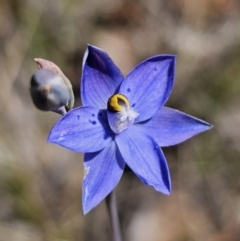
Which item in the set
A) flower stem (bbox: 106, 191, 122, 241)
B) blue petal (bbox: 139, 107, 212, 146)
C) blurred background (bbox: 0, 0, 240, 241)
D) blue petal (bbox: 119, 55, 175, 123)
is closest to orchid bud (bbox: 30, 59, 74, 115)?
blue petal (bbox: 119, 55, 175, 123)

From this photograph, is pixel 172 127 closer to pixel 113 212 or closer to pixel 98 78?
pixel 98 78

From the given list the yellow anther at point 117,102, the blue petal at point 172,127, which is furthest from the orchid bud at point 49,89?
the blue petal at point 172,127

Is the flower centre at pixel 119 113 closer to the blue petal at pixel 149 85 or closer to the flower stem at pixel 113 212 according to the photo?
the blue petal at pixel 149 85

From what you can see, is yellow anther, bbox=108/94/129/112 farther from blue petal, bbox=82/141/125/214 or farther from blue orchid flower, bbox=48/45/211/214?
blue petal, bbox=82/141/125/214

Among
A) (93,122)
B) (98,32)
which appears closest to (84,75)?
(93,122)

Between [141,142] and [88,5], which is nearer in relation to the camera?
[141,142]

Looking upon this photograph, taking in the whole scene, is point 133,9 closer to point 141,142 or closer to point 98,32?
point 98,32

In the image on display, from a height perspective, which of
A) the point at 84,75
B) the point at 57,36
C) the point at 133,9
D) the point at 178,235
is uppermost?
the point at 84,75
